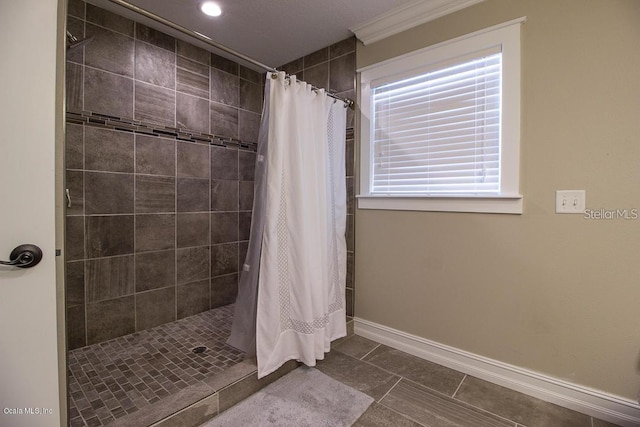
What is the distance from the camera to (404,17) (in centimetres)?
198

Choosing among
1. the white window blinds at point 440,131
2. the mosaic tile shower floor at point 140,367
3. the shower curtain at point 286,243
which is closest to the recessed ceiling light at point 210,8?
the shower curtain at point 286,243

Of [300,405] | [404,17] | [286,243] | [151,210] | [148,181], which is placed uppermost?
[404,17]

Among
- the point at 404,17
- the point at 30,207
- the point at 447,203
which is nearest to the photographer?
the point at 30,207

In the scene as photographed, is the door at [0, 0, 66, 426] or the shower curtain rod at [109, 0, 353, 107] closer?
the door at [0, 0, 66, 426]

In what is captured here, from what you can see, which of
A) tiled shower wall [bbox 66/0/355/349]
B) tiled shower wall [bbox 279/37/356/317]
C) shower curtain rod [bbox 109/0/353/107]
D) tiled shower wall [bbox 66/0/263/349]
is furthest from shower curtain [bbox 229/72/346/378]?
tiled shower wall [bbox 66/0/263/349]

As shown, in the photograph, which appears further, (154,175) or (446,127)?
(154,175)

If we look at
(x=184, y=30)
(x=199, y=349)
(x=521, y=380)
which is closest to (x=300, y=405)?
(x=199, y=349)

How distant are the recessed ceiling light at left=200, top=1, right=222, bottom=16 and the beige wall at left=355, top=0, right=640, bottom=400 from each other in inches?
55.9

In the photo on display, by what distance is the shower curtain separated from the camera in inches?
65.7

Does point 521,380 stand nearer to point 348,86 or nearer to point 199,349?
point 199,349

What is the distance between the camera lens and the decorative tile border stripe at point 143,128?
192cm

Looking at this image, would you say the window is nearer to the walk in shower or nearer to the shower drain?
the walk in shower

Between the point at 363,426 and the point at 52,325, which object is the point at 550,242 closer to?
the point at 363,426

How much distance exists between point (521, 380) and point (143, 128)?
2.99 metres
